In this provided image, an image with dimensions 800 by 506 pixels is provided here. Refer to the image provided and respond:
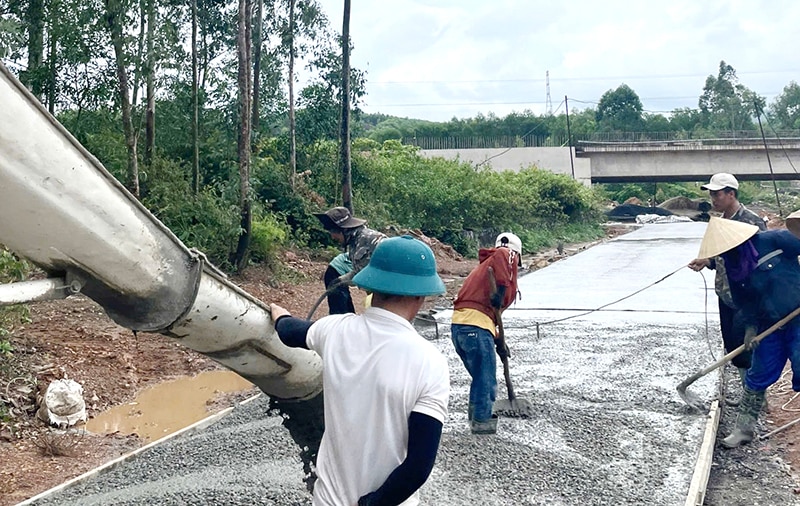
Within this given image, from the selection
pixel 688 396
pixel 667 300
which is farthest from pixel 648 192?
pixel 688 396

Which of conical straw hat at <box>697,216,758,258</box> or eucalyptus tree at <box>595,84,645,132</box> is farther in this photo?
eucalyptus tree at <box>595,84,645,132</box>

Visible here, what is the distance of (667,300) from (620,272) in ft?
15.2

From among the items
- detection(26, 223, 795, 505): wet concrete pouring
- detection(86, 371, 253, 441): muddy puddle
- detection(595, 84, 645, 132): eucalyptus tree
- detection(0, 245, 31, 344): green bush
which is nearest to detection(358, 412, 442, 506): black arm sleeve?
detection(26, 223, 795, 505): wet concrete pouring

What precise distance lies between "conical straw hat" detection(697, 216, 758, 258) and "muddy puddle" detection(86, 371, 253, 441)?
4.66 metres

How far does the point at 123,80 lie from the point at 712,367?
1003cm

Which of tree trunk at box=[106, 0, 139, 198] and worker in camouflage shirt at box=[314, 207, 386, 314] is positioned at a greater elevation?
tree trunk at box=[106, 0, 139, 198]

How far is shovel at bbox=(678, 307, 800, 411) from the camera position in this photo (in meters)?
5.54

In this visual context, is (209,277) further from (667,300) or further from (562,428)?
(667,300)

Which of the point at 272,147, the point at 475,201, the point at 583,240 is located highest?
the point at 272,147

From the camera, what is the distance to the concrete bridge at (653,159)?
3634cm

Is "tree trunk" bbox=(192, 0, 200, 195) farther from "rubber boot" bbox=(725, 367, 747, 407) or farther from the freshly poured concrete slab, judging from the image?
"rubber boot" bbox=(725, 367, 747, 407)

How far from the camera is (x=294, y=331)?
2818 mm

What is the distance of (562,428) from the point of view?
5914 mm

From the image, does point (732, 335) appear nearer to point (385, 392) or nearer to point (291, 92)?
point (385, 392)
